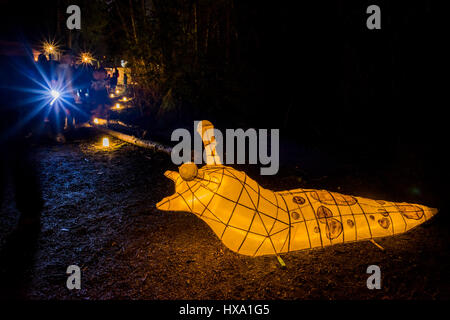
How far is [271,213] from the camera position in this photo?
8.75 ft

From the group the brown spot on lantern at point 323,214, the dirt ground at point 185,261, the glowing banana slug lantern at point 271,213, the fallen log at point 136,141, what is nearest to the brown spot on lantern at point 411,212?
the glowing banana slug lantern at point 271,213

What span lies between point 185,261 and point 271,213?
4.54ft

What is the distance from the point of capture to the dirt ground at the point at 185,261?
2670mm

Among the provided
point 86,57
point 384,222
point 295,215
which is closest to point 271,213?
point 295,215

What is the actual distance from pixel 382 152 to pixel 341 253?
4652mm

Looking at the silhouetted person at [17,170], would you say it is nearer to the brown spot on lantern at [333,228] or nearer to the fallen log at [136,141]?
the fallen log at [136,141]

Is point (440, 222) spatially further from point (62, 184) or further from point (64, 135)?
point (64, 135)

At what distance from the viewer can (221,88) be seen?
10602mm

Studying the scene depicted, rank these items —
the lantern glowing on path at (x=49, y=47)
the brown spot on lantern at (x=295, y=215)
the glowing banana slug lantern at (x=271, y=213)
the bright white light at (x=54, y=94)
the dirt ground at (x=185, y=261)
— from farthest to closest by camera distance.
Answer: the lantern glowing on path at (x=49, y=47) < the bright white light at (x=54, y=94) < the brown spot on lantern at (x=295, y=215) < the dirt ground at (x=185, y=261) < the glowing banana slug lantern at (x=271, y=213)

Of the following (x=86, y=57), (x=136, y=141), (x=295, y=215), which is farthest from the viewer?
(x=86, y=57)

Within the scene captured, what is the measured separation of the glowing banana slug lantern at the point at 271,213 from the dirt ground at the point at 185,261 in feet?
1.06

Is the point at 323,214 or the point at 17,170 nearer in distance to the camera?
the point at 323,214

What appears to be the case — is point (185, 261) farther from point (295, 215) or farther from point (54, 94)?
point (54, 94)

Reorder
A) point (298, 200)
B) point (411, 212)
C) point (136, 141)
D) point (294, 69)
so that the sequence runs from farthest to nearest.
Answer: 1. point (136, 141)
2. point (294, 69)
3. point (411, 212)
4. point (298, 200)
